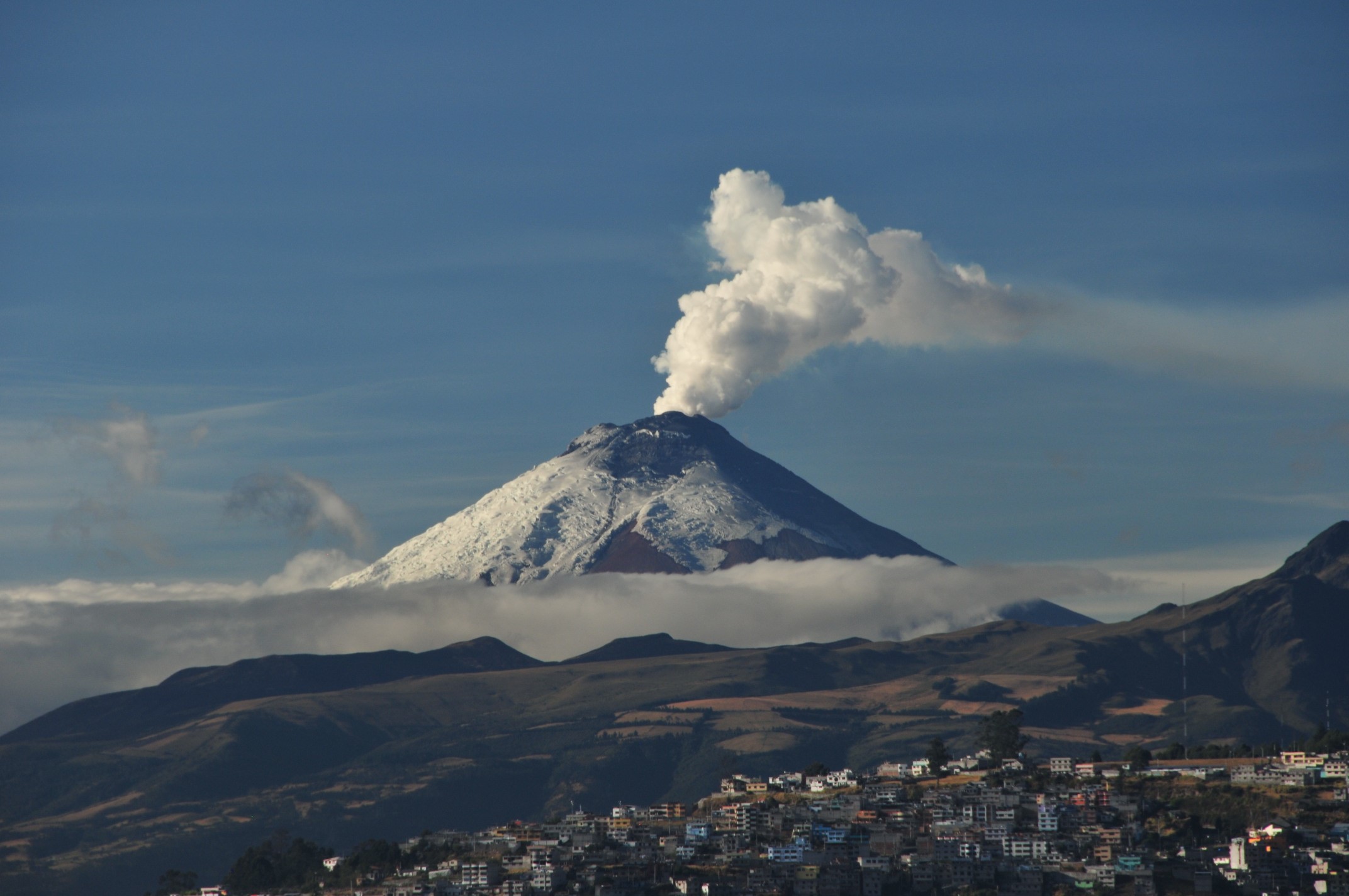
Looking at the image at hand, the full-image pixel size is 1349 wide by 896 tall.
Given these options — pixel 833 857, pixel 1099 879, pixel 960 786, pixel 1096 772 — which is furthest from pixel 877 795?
pixel 1099 879

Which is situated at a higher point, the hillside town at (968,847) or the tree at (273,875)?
the hillside town at (968,847)

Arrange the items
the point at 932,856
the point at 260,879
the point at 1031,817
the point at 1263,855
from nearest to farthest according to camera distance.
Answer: the point at 1263,855 → the point at 932,856 → the point at 1031,817 → the point at 260,879

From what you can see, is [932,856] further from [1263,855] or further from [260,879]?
[260,879]

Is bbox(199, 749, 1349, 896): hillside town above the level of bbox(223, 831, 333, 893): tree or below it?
above

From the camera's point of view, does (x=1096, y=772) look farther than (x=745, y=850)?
Yes

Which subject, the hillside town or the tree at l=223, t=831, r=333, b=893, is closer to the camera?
the hillside town

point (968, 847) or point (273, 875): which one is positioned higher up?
point (968, 847)

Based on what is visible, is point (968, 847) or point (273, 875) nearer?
point (968, 847)

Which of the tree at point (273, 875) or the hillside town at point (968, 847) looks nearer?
the hillside town at point (968, 847)
